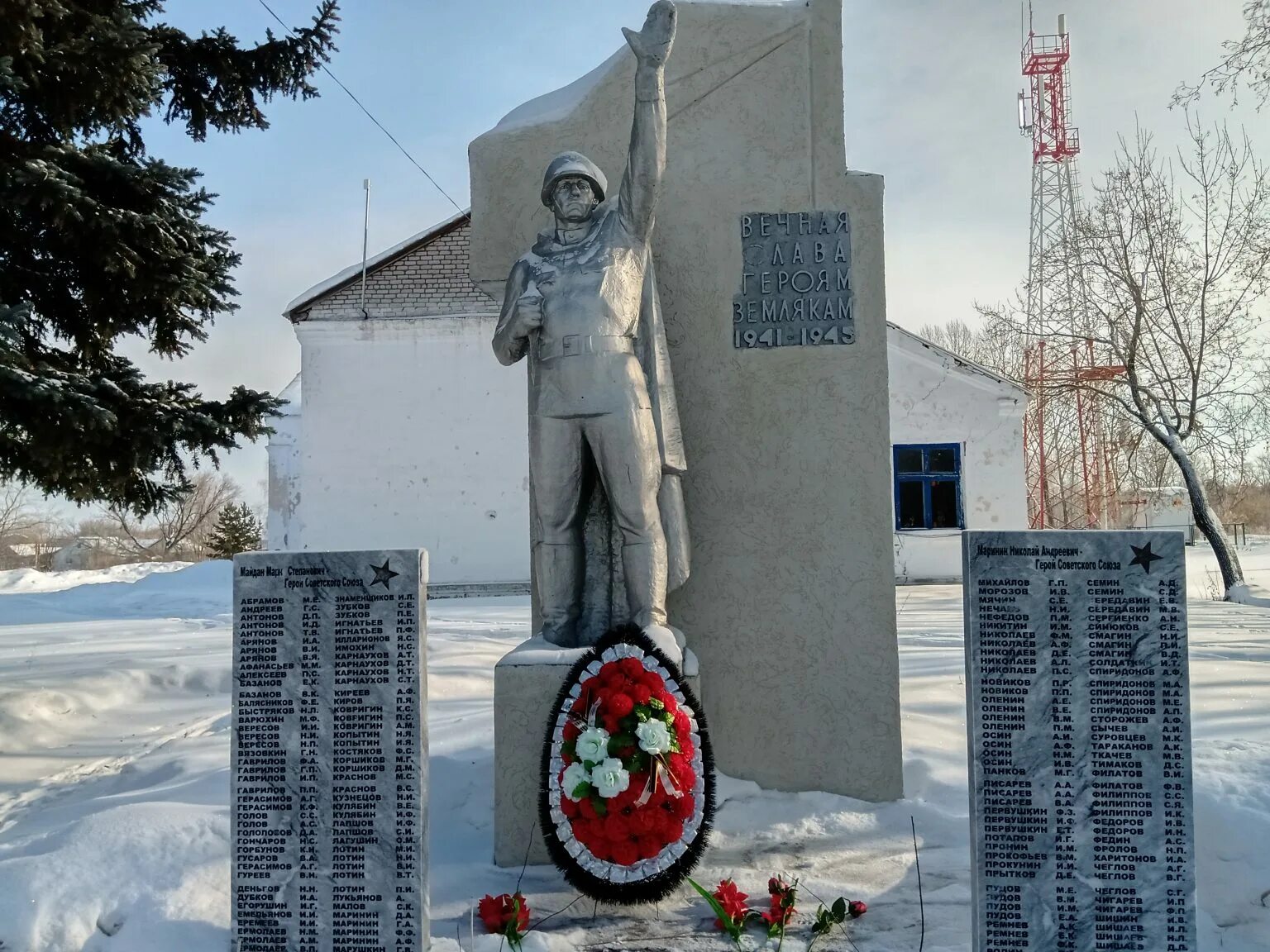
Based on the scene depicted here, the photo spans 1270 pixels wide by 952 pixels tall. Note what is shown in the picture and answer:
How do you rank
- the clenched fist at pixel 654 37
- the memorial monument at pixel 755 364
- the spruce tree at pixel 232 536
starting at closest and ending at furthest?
the clenched fist at pixel 654 37 → the memorial monument at pixel 755 364 → the spruce tree at pixel 232 536

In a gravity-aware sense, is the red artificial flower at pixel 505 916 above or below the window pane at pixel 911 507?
below

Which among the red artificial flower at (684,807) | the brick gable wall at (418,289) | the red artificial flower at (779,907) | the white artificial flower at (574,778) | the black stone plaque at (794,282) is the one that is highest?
the brick gable wall at (418,289)

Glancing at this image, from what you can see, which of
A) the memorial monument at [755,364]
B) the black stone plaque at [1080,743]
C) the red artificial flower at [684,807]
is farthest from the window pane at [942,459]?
the red artificial flower at [684,807]

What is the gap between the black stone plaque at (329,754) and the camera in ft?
9.39

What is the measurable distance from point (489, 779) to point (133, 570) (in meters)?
22.7

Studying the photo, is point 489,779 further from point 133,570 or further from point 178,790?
point 133,570

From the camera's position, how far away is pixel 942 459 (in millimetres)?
15898

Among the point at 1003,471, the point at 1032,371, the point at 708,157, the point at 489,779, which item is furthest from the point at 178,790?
the point at 1032,371

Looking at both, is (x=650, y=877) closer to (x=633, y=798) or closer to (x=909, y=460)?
(x=633, y=798)

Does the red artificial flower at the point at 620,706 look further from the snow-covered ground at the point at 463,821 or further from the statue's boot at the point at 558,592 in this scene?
the statue's boot at the point at 558,592

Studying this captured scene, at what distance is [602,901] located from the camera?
10.3 feet

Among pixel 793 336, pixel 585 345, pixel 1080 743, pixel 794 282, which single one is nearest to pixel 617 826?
pixel 1080 743

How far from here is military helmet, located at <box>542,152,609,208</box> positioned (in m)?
3.92

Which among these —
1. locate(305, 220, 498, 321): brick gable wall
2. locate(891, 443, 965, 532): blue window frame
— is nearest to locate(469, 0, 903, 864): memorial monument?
locate(305, 220, 498, 321): brick gable wall
